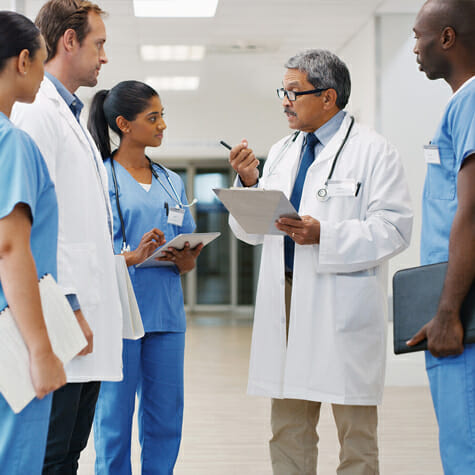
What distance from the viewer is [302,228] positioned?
90.4 inches

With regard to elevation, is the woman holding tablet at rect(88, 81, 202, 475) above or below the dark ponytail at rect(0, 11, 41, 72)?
below

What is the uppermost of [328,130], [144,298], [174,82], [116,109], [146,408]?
[174,82]

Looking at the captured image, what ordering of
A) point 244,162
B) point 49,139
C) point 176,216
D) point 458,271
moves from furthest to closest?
point 176,216 → point 244,162 → point 49,139 → point 458,271

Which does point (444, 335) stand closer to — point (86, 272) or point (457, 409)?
point (457, 409)

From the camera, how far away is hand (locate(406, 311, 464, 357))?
5.41 feet

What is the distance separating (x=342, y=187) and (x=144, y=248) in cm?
82

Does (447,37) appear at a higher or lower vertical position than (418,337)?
higher

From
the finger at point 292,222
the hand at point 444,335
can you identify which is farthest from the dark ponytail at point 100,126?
the hand at point 444,335

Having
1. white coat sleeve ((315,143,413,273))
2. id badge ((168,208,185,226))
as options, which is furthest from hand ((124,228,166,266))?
white coat sleeve ((315,143,413,273))

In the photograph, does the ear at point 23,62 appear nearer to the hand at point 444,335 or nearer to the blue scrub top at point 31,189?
the blue scrub top at point 31,189

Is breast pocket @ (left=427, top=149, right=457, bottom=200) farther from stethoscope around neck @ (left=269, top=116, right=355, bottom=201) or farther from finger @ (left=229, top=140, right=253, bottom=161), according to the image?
finger @ (left=229, top=140, right=253, bottom=161)

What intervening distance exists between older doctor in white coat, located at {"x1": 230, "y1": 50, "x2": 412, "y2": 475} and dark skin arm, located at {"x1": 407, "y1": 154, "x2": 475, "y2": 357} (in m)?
0.68

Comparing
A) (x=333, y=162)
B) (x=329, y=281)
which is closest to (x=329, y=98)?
(x=333, y=162)

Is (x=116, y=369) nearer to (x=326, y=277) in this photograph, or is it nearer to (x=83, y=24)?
(x=326, y=277)
